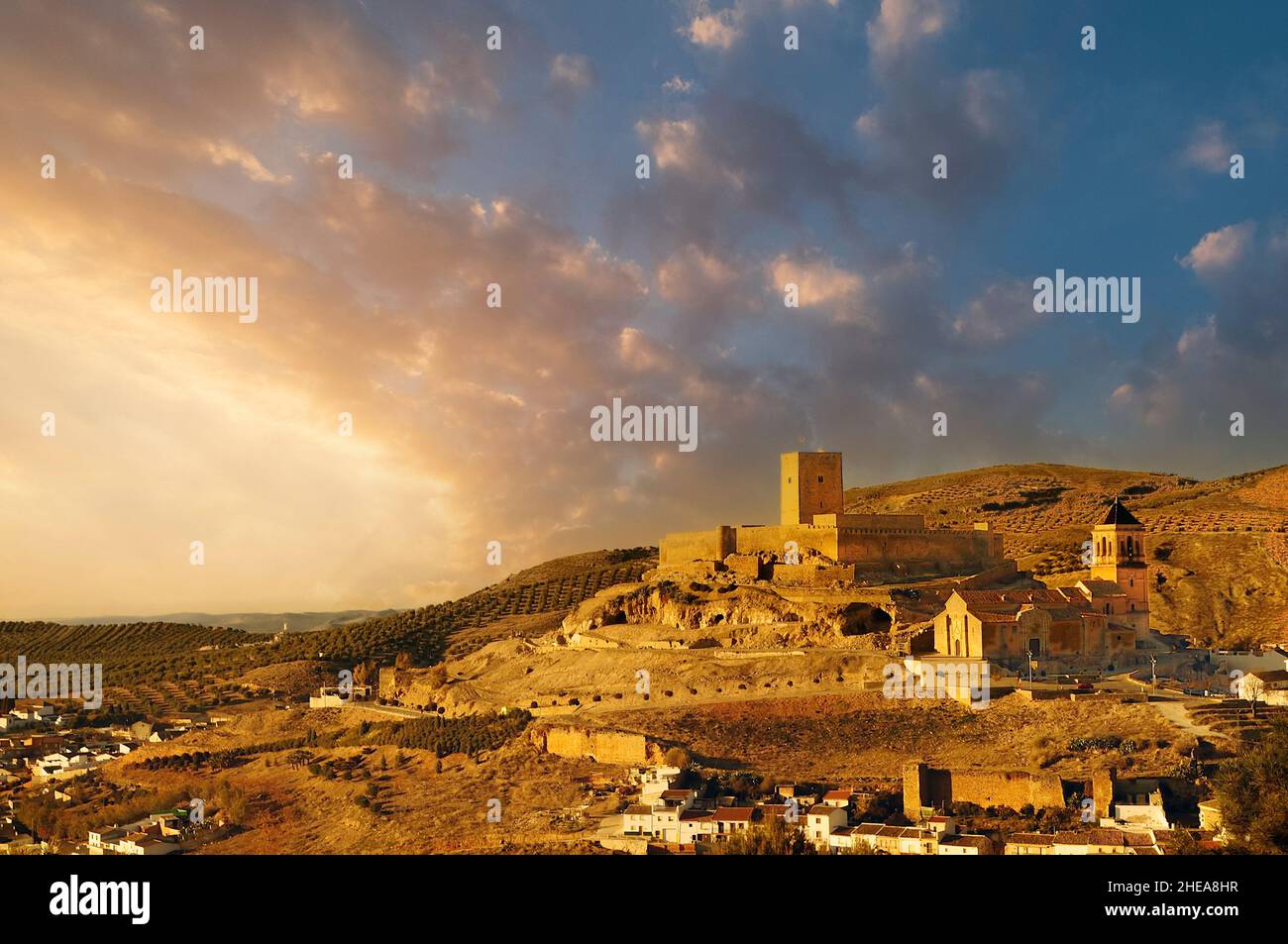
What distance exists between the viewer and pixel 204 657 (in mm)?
66312

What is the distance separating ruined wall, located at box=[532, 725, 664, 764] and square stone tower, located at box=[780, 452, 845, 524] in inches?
529

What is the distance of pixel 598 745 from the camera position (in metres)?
30.5

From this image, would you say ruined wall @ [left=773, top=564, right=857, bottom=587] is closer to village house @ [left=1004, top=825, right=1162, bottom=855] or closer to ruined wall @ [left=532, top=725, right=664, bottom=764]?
ruined wall @ [left=532, top=725, right=664, bottom=764]

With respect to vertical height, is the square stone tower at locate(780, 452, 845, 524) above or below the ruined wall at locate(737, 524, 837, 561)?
above

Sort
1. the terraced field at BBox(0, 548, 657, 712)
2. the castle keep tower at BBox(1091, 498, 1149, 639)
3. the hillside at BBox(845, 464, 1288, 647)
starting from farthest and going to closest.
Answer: the terraced field at BBox(0, 548, 657, 712), the hillside at BBox(845, 464, 1288, 647), the castle keep tower at BBox(1091, 498, 1149, 639)

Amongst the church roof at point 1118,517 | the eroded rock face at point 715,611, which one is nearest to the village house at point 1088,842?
the eroded rock face at point 715,611

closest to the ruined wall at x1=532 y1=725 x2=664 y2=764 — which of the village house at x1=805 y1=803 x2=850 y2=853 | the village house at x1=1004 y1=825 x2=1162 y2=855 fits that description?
the village house at x1=805 y1=803 x2=850 y2=853

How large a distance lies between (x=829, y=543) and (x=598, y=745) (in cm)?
1201

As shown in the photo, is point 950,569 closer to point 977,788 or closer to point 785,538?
point 785,538

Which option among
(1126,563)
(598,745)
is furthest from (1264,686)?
(598,745)

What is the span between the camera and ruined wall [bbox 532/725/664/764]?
29312mm
